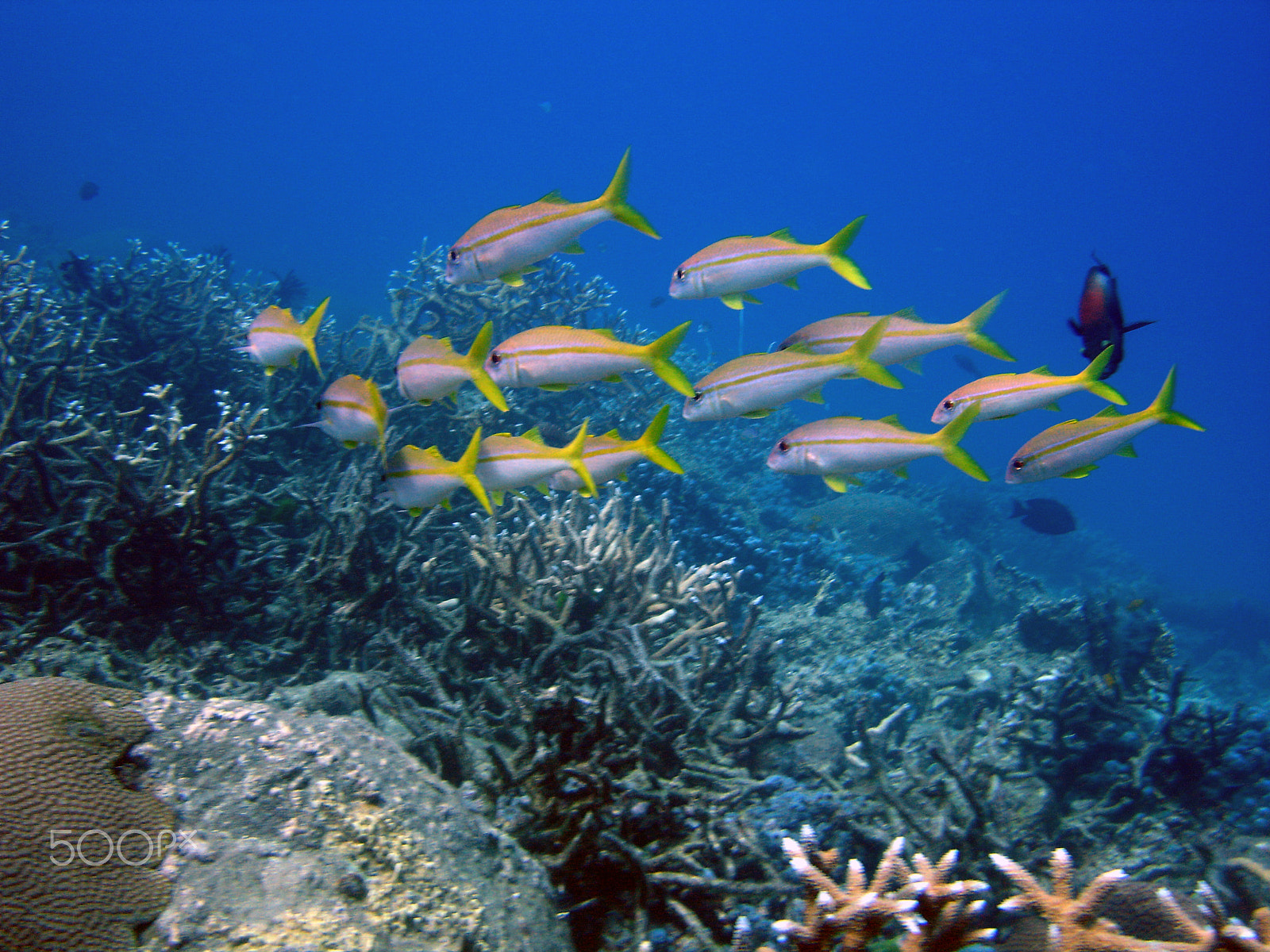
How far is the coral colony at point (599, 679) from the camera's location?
2.57m

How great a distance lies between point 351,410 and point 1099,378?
4063 millimetres

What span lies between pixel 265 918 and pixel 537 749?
1308mm

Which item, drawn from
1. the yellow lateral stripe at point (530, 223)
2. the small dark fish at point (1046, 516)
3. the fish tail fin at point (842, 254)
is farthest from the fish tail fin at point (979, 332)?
the small dark fish at point (1046, 516)

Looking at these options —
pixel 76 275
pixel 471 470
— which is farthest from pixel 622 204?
pixel 76 275

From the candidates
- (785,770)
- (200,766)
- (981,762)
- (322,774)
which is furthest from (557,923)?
(981,762)

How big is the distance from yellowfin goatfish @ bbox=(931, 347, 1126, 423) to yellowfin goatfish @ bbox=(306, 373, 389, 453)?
2895 mm

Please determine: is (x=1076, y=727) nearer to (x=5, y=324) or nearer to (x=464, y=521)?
(x=464, y=521)

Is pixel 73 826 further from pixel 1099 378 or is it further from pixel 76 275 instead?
pixel 76 275

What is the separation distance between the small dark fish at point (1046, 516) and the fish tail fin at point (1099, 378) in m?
6.26

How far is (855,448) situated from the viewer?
10.3 feet

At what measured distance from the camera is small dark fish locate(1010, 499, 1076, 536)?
8.80m

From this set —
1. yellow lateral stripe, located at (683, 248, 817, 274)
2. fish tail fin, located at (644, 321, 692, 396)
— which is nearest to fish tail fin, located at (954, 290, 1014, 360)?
yellow lateral stripe, located at (683, 248, 817, 274)

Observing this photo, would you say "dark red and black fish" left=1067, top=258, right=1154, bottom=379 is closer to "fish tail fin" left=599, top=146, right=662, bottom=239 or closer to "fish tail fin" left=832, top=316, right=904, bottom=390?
"fish tail fin" left=832, top=316, right=904, bottom=390

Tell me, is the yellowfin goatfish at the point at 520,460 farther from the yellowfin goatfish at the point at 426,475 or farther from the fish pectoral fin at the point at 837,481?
the fish pectoral fin at the point at 837,481
